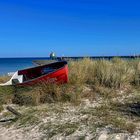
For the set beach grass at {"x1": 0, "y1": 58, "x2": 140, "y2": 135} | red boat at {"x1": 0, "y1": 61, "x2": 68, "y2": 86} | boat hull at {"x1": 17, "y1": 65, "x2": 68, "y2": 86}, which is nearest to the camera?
beach grass at {"x1": 0, "y1": 58, "x2": 140, "y2": 135}

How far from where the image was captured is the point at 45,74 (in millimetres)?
10977

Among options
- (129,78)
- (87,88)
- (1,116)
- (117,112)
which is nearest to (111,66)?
(129,78)

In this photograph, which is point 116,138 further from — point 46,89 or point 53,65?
point 53,65

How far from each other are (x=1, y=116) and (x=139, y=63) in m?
5.93

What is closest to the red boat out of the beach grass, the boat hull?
the boat hull

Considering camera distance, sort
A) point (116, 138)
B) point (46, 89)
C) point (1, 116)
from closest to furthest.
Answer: point (116, 138)
point (1, 116)
point (46, 89)

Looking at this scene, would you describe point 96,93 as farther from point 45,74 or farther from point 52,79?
point 45,74

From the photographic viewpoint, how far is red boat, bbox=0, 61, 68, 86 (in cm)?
1030

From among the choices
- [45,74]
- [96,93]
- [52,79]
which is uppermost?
[45,74]

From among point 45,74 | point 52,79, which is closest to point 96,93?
point 52,79

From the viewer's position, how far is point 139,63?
12.2 metres

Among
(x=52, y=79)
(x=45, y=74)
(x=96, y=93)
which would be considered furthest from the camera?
(x=45, y=74)

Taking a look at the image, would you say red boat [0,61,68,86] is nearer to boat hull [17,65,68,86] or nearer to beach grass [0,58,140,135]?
boat hull [17,65,68,86]

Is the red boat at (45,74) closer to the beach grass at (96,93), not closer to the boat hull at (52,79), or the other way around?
the boat hull at (52,79)
